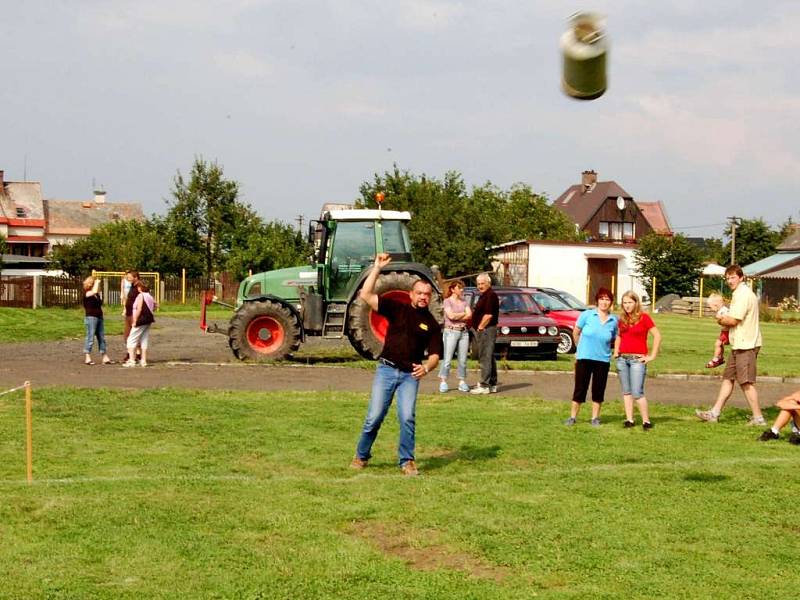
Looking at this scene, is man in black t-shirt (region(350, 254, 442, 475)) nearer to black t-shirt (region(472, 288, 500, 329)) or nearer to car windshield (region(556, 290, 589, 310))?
black t-shirt (region(472, 288, 500, 329))

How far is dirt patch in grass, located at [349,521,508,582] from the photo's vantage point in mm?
7312

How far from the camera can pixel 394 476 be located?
10.5 meters

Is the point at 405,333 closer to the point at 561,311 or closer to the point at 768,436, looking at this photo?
the point at 768,436

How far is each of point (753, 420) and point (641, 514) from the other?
5870mm

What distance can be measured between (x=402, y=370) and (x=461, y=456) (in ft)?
4.70

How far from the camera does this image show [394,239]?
2342cm

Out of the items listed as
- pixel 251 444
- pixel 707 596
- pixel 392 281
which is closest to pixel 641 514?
pixel 707 596

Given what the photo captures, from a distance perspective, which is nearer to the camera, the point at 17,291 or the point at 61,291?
the point at 17,291

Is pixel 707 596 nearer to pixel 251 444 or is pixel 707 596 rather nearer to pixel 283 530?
pixel 283 530

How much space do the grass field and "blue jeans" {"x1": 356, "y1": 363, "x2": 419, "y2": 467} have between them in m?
11.0

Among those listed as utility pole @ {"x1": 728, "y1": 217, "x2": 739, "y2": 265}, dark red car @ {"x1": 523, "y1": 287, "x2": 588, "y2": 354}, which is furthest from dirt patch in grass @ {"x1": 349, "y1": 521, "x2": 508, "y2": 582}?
utility pole @ {"x1": 728, "y1": 217, "x2": 739, "y2": 265}

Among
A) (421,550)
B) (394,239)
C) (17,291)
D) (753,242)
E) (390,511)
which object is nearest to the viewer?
(421,550)

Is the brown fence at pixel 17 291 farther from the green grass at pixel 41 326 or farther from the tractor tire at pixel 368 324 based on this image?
the tractor tire at pixel 368 324

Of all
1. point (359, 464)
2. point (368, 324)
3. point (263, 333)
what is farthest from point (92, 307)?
point (359, 464)
